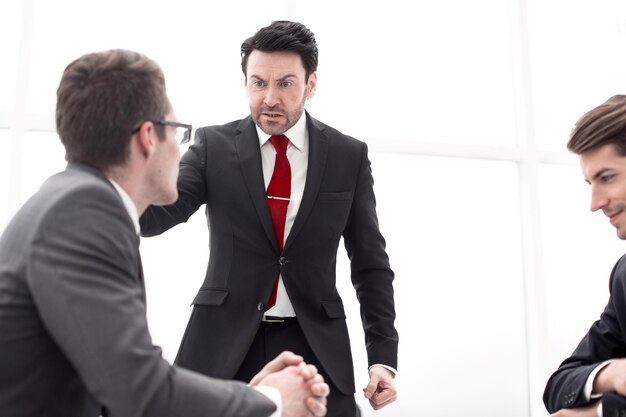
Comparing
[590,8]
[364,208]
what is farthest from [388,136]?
[590,8]

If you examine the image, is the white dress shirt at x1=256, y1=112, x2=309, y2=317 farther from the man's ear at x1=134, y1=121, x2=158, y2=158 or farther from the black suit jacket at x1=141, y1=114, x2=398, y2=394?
the man's ear at x1=134, y1=121, x2=158, y2=158

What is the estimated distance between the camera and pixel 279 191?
7.45 feet

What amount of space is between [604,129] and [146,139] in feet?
4.39

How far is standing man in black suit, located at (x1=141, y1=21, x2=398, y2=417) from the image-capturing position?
6.97 feet

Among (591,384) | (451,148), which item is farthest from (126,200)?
(451,148)

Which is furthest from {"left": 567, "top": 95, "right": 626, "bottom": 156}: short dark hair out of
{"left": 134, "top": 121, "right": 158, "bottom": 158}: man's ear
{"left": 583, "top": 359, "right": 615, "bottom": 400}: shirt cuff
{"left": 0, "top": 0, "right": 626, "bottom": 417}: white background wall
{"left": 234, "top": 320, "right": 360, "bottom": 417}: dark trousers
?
{"left": 0, "top": 0, "right": 626, "bottom": 417}: white background wall

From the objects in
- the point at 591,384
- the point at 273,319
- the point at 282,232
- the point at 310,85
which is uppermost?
the point at 310,85

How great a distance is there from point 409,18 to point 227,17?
1.16 m

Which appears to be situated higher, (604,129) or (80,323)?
(604,129)

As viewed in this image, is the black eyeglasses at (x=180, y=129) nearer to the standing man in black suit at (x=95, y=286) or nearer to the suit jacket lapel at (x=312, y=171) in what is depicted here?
the standing man in black suit at (x=95, y=286)

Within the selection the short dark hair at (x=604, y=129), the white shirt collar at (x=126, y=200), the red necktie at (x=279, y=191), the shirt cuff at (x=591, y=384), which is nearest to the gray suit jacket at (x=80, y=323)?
the white shirt collar at (x=126, y=200)

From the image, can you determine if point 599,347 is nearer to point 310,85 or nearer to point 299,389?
point 299,389

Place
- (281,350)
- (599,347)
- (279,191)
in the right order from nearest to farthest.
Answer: (599,347) → (281,350) → (279,191)

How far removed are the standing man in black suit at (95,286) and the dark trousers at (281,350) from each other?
0.68m
